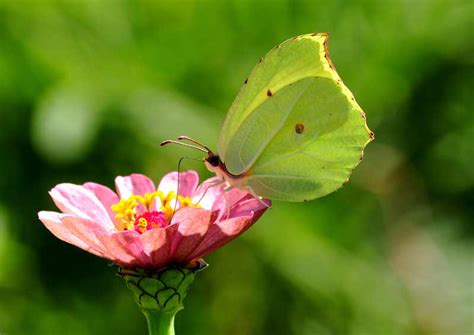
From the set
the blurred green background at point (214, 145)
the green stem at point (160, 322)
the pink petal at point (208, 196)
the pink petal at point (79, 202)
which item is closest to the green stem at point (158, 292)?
the green stem at point (160, 322)

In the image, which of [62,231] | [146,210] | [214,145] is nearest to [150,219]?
[146,210]

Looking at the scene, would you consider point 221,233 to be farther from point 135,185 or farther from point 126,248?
point 135,185

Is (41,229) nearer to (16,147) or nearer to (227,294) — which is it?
(16,147)

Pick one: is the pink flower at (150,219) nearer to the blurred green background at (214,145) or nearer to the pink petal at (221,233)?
the pink petal at (221,233)

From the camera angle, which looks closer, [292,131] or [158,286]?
[158,286]

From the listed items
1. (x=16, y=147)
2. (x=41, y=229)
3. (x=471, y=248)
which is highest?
(x=471, y=248)

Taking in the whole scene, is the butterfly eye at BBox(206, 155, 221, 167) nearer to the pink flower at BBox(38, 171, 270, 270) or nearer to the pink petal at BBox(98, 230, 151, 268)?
the pink flower at BBox(38, 171, 270, 270)

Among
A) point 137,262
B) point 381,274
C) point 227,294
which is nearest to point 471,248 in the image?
point 381,274

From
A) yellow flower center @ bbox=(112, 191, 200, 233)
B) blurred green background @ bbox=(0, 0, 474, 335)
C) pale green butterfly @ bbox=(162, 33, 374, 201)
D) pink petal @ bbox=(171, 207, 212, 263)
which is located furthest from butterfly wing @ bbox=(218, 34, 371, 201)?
blurred green background @ bbox=(0, 0, 474, 335)
